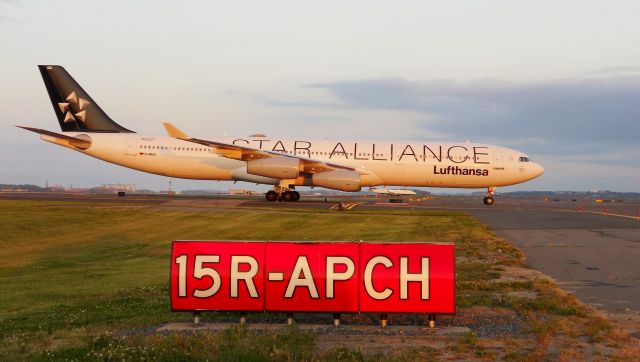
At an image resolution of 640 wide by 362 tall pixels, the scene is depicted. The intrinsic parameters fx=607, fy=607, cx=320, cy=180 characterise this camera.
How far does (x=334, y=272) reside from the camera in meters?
9.95

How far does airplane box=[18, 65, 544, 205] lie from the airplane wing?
1.05 meters

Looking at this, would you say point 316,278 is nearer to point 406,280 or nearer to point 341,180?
point 406,280

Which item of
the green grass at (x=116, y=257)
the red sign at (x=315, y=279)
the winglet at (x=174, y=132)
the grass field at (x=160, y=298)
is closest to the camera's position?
the grass field at (x=160, y=298)

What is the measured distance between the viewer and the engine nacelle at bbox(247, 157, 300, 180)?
131 ft

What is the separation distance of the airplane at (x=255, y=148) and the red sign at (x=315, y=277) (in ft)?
104

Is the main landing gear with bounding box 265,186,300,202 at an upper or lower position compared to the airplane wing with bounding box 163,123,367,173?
lower

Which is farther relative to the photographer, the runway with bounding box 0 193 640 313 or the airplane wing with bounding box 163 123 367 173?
the airplane wing with bounding box 163 123 367 173

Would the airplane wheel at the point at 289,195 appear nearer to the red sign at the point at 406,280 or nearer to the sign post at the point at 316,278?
the sign post at the point at 316,278

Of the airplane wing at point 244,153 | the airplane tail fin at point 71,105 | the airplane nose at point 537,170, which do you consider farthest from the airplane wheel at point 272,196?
the airplane nose at point 537,170

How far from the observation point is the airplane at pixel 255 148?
43031mm

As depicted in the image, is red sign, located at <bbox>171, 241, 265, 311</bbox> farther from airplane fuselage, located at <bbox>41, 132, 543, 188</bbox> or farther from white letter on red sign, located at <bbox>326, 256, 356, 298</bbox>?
airplane fuselage, located at <bbox>41, 132, 543, 188</bbox>

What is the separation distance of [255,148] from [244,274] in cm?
3304

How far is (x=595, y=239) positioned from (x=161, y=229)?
61.4ft

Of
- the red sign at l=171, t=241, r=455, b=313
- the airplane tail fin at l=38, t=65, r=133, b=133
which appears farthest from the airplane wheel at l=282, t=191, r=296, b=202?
the red sign at l=171, t=241, r=455, b=313
